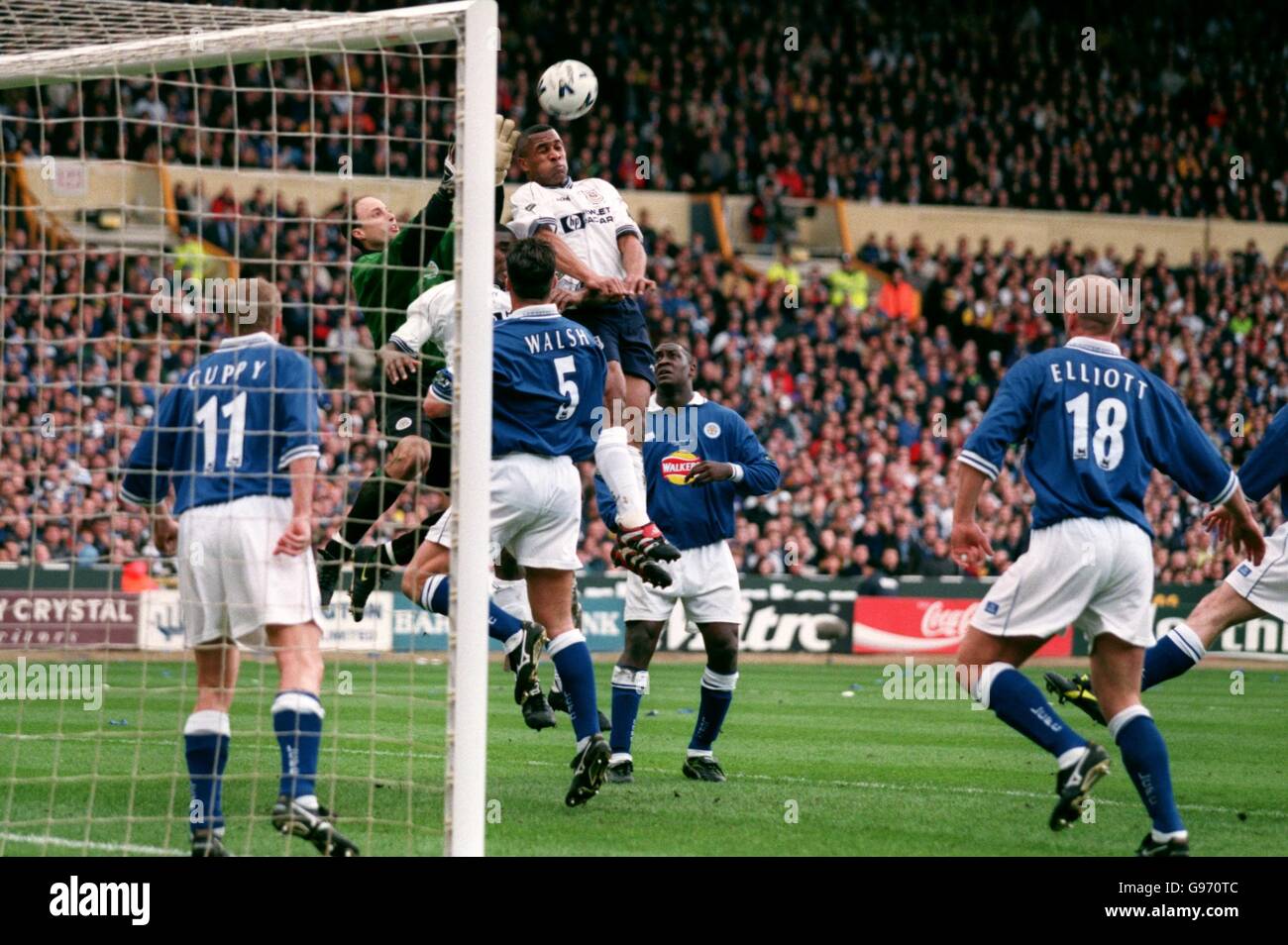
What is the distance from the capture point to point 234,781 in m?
8.95

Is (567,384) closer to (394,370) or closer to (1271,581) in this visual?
(394,370)

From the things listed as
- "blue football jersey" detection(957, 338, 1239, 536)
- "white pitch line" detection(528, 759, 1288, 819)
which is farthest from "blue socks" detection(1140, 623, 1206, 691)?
"blue football jersey" detection(957, 338, 1239, 536)

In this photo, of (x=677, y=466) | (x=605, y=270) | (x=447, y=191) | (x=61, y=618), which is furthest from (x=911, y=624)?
(x=447, y=191)

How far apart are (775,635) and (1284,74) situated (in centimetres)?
1856

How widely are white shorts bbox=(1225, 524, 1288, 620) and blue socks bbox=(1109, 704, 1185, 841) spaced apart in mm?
2870

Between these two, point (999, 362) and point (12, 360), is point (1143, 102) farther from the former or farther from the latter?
point (12, 360)

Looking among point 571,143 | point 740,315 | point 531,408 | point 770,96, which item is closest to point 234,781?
point 531,408

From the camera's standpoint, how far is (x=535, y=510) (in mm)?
8289

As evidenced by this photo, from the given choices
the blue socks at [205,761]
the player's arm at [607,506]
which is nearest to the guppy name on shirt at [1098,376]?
the player's arm at [607,506]

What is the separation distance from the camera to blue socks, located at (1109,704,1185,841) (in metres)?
6.86

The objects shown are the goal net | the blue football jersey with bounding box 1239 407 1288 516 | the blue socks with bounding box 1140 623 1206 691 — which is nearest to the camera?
the goal net

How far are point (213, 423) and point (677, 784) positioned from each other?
3.69 meters

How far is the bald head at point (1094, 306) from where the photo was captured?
285 inches

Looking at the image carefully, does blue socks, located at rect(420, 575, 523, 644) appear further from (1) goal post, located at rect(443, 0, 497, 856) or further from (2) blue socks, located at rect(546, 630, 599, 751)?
(1) goal post, located at rect(443, 0, 497, 856)
